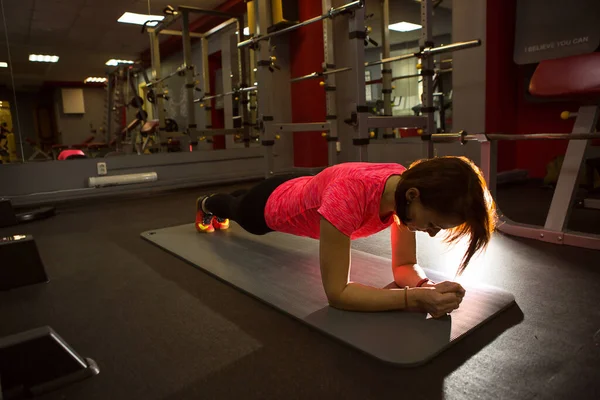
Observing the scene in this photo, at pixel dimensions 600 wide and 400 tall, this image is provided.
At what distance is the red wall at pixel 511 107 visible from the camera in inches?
145

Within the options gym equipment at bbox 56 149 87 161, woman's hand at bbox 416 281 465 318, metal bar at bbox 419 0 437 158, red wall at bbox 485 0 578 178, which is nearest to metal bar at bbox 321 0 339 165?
metal bar at bbox 419 0 437 158

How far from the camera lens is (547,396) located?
839mm

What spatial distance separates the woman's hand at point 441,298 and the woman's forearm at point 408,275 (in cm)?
16

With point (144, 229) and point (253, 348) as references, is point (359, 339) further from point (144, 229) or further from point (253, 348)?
point (144, 229)

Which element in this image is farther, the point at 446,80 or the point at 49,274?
the point at 446,80

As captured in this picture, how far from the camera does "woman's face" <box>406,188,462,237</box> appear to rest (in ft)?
3.21

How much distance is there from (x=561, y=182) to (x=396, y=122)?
53.0 inches

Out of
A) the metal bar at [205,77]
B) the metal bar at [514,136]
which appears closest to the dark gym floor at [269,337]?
the metal bar at [514,136]

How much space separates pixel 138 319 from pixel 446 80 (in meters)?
5.03

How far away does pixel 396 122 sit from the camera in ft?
10.4

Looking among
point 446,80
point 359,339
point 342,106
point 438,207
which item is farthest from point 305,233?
point 446,80

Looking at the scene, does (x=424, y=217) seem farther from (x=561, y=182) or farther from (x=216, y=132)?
(x=216, y=132)

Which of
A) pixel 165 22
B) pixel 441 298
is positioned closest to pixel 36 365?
pixel 441 298

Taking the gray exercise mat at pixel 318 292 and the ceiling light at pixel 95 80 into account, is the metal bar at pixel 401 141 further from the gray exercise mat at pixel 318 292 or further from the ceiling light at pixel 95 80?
the ceiling light at pixel 95 80
